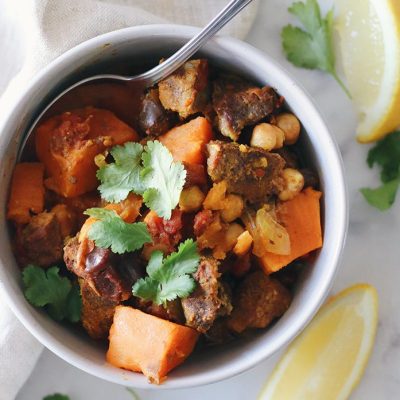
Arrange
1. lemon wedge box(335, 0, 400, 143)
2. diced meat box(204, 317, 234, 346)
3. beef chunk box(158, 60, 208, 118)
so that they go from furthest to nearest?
1. lemon wedge box(335, 0, 400, 143)
2. diced meat box(204, 317, 234, 346)
3. beef chunk box(158, 60, 208, 118)

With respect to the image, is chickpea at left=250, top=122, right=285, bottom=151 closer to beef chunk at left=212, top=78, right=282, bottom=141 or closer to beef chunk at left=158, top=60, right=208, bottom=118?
beef chunk at left=212, top=78, right=282, bottom=141

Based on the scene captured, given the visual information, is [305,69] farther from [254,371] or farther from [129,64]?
[254,371]

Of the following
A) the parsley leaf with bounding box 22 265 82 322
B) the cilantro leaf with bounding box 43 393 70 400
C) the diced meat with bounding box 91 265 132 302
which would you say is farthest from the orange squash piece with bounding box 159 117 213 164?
the cilantro leaf with bounding box 43 393 70 400

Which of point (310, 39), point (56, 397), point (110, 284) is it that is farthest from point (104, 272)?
point (310, 39)

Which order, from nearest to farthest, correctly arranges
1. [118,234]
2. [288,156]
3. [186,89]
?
[118,234]
[186,89]
[288,156]

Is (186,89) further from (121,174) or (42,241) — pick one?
(42,241)

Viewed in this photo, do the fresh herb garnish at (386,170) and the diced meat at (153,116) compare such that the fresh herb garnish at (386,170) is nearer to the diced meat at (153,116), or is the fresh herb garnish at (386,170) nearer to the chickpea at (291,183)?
the chickpea at (291,183)

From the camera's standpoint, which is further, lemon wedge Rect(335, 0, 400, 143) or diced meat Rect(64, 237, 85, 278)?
lemon wedge Rect(335, 0, 400, 143)
